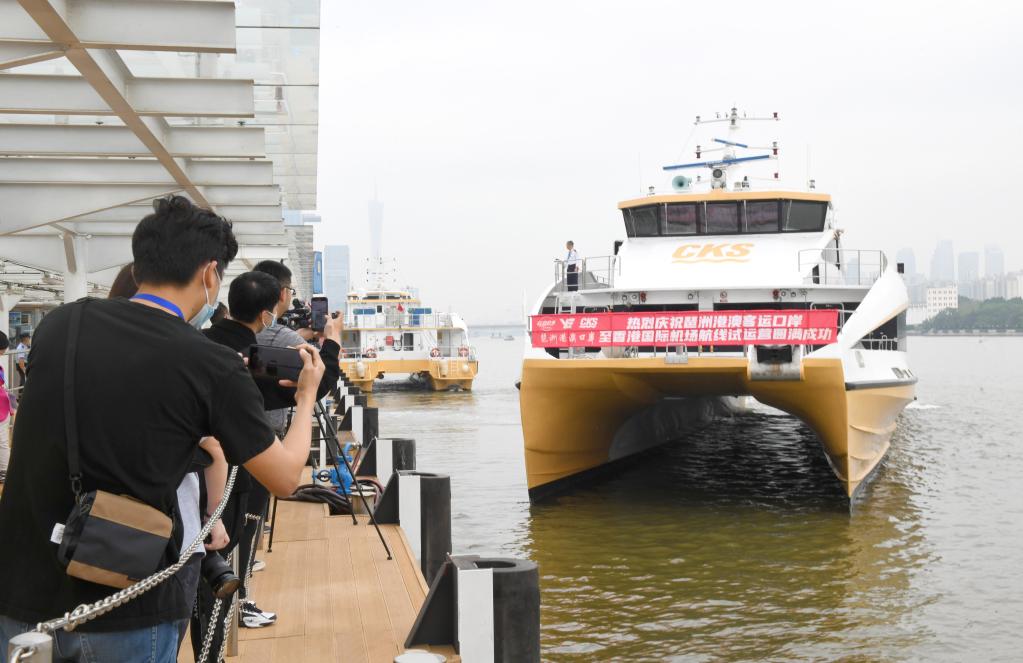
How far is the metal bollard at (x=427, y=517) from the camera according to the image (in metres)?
6.66

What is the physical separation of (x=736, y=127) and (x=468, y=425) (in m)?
10.7

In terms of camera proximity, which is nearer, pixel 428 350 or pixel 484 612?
pixel 484 612

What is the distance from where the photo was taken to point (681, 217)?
631 inches

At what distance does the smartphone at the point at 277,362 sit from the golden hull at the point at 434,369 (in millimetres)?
35182

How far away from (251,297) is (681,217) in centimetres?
1265

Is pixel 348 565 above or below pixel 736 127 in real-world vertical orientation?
below

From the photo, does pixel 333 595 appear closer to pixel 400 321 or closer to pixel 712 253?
pixel 712 253

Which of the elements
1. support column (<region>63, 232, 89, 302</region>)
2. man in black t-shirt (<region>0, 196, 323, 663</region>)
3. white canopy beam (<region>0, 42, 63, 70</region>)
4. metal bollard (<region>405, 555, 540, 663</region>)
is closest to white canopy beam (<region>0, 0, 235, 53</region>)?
white canopy beam (<region>0, 42, 63, 70</region>)

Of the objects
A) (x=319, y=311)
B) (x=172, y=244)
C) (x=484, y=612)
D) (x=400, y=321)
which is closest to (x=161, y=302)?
(x=172, y=244)

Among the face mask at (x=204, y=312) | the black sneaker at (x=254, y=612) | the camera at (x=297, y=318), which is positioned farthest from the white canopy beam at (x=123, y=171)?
the face mask at (x=204, y=312)

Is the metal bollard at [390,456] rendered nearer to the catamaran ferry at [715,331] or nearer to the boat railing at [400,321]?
the catamaran ferry at [715,331]

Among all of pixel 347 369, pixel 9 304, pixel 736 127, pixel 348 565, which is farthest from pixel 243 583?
pixel 347 369

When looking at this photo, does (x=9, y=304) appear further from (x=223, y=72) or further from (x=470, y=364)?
(x=470, y=364)

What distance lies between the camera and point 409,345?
43.8 metres
